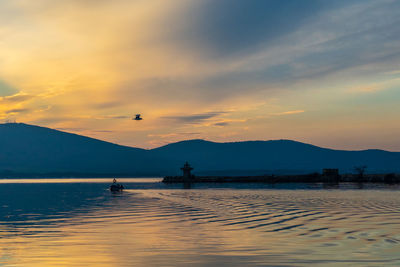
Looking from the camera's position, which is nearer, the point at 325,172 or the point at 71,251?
the point at 71,251

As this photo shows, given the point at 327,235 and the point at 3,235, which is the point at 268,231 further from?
the point at 3,235

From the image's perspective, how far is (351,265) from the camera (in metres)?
20.5

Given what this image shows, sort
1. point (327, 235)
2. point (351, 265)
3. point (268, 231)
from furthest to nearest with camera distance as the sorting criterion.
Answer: point (268, 231) → point (327, 235) → point (351, 265)

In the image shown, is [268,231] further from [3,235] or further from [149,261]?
[3,235]

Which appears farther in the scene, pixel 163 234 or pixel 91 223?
pixel 91 223

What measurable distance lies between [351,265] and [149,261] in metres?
9.15

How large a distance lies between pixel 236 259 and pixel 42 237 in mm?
14952

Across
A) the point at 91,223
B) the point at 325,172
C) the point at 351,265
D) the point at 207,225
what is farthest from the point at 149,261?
the point at 325,172

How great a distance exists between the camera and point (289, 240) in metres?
27.8

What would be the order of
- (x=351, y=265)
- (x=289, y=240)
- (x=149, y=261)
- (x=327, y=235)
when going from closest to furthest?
(x=351, y=265) → (x=149, y=261) → (x=289, y=240) → (x=327, y=235)

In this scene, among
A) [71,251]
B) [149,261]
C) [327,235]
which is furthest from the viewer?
[327,235]

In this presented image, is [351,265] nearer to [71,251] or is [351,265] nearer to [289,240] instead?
[289,240]

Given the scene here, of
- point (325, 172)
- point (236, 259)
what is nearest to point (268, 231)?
point (236, 259)

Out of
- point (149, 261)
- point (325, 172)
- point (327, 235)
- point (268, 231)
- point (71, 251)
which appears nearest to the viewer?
point (149, 261)
